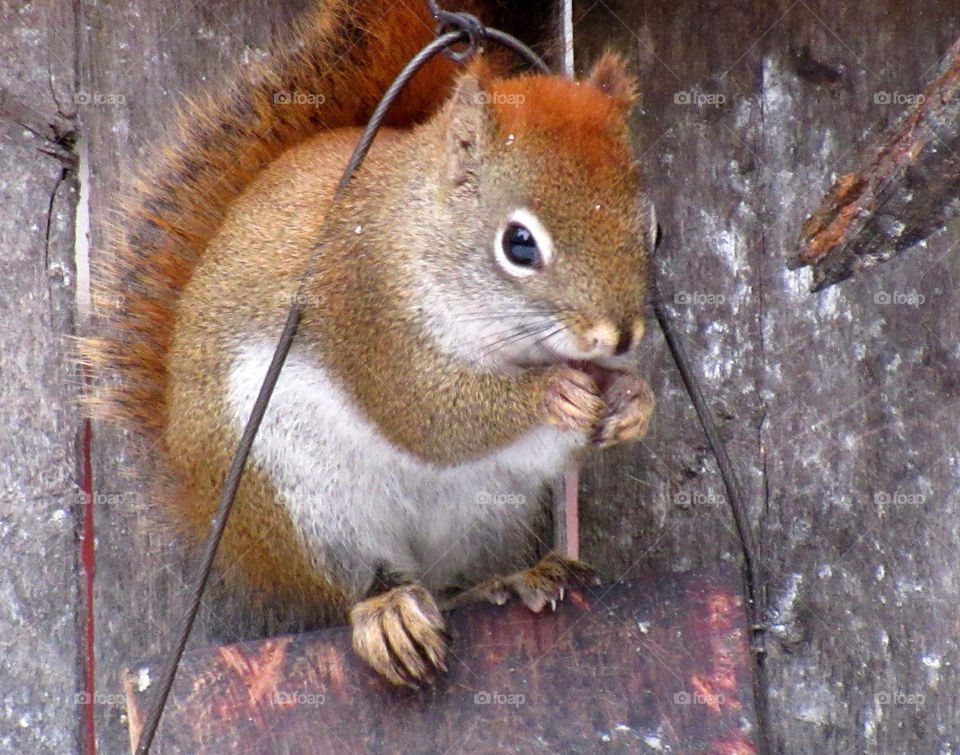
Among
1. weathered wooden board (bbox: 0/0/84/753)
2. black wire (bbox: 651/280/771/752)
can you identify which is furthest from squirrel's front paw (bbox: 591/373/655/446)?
weathered wooden board (bbox: 0/0/84/753)

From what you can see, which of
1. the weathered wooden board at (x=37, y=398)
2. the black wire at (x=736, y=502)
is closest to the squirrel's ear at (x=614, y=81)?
the black wire at (x=736, y=502)

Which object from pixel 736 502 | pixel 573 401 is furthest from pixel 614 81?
pixel 736 502

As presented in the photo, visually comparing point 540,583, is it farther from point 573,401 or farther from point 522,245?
point 522,245

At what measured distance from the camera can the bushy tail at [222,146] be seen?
5.54ft

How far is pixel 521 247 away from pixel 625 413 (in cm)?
23

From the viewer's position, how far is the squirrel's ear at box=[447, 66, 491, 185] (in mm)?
1454

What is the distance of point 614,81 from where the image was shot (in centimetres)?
150

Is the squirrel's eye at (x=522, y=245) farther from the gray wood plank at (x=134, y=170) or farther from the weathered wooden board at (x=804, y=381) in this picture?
the gray wood plank at (x=134, y=170)

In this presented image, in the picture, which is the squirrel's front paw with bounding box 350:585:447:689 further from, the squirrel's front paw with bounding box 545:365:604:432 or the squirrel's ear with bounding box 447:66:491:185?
the squirrel's ear with bounding box 447:66:491:185

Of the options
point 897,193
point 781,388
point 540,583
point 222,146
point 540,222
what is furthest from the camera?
point 222,146

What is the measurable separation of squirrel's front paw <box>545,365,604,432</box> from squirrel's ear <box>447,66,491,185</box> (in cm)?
24

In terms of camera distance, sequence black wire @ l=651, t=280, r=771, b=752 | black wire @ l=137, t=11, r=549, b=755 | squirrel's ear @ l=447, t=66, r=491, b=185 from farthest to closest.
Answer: squirrel's ear @ l=447, t=66, r=491, b=185 → black wire @ l=651, t=280, r=771, b=752 → black wire @ l=137, t=11, r=549, b=755

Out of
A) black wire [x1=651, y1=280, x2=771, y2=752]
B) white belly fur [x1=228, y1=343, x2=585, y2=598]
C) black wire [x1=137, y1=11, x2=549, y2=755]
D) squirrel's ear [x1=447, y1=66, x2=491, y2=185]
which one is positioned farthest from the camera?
white belly fur [x1=228, y1=343, x2=585, y2=598]

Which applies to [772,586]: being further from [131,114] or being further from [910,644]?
[131,114]
